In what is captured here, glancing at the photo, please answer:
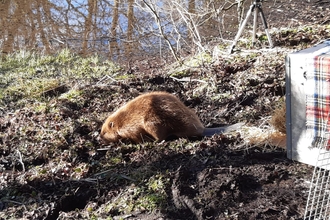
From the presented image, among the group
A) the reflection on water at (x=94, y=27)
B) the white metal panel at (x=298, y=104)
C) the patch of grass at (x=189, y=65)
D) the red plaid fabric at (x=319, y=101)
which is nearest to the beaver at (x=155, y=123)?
the white metal panel at (x=298, y=104)

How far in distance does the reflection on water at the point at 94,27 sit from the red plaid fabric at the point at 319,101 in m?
5.19

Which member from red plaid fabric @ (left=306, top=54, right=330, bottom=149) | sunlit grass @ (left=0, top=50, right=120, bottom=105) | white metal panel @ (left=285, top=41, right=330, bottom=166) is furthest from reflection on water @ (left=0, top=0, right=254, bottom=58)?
red plaid fabric @ (left=306, top=54, right=330, bottom=149)

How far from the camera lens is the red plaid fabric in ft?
10.8

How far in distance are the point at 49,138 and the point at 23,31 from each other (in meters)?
6.76

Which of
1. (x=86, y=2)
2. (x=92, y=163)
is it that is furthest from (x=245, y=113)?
(x=86, y=2)

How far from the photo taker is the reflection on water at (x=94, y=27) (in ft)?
32.1

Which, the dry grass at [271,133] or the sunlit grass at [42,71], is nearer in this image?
the dry grass at [271,133]

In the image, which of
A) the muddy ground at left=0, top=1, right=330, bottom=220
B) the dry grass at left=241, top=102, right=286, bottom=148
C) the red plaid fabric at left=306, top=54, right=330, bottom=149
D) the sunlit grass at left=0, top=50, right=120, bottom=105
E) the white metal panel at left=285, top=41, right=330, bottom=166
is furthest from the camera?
the sunlit grass at left=0, top=50, right=120, bottom=105

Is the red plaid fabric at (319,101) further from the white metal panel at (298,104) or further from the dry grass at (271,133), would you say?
the dry grass at (271,133)

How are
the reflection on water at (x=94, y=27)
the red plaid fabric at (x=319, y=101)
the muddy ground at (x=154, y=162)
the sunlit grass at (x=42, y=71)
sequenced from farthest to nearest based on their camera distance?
the reflection on water at (x=94, y=27)
the sunlit grass at (x=42, y=71)
the muddy ground at (x=154, y=162)
the red plaid fabric at (x=319, y=101)

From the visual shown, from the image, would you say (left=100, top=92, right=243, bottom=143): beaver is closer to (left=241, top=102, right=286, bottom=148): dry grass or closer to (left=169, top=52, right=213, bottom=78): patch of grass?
(left=241, top=102, right=286, bottom=148): dry grass

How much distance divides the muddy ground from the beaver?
136mm

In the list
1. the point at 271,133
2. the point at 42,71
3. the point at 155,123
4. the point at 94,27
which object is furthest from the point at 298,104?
the point at 94,27

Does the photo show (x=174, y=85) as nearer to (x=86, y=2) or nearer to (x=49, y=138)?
(x=49, y=138)
